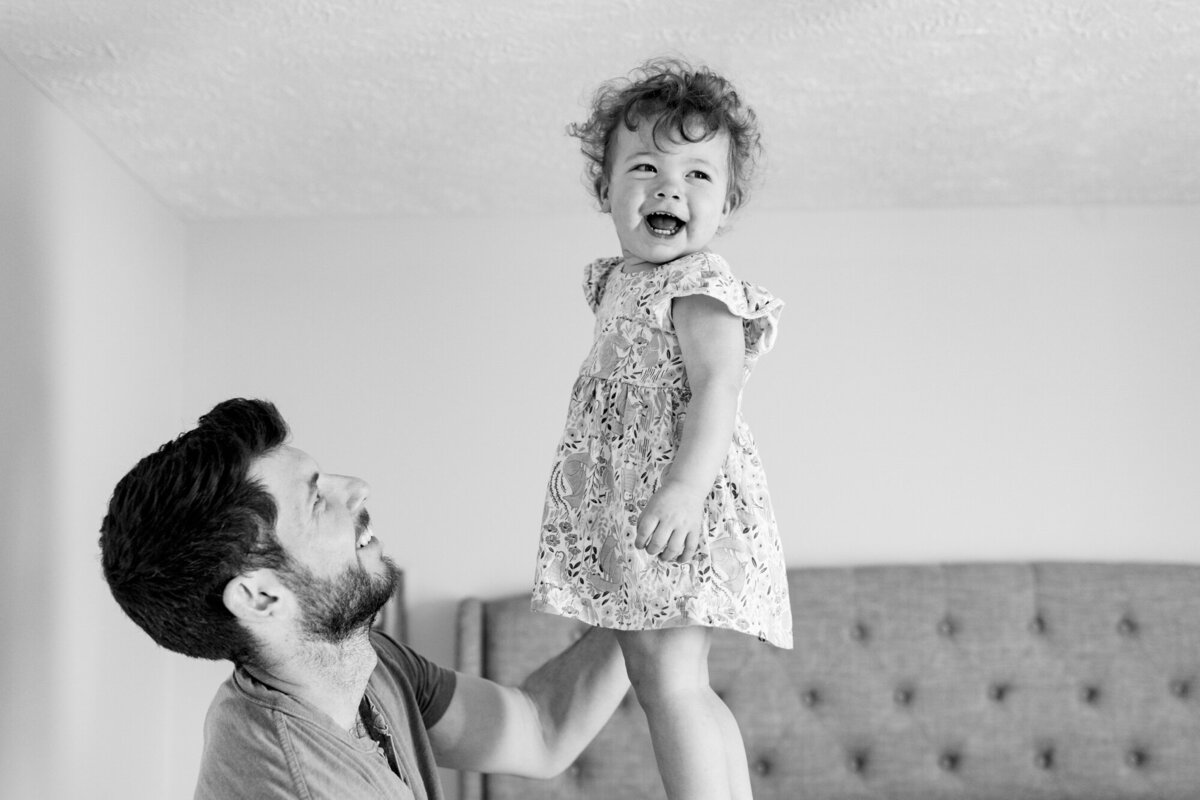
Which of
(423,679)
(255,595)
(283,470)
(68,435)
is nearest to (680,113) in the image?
(283,470)

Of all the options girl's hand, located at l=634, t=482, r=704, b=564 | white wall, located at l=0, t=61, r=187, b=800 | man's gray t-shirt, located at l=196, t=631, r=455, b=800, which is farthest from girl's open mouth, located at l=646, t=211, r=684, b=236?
white wall, located at l=0, t=61, r=187, b=800

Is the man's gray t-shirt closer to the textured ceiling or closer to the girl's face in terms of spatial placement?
the girl's face

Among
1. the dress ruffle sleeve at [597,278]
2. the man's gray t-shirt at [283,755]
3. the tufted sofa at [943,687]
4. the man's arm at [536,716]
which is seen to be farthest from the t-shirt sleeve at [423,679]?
the tufted sofa at [943,687]

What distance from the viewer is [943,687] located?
95.6 inches

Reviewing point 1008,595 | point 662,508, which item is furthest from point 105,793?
point 1008,595

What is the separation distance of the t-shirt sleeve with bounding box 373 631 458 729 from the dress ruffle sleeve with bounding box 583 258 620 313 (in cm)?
Result: 53

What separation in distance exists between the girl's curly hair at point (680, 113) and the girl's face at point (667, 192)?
1cm

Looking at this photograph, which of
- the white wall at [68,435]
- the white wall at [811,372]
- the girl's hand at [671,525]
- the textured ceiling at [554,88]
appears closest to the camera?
the girl's hand at [671,525]

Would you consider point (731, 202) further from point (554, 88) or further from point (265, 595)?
point (265, 595)

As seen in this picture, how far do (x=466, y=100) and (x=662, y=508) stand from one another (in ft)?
3.11

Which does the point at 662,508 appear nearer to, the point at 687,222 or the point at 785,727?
the point at 687,222

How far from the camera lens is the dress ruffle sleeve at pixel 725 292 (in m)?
1.26

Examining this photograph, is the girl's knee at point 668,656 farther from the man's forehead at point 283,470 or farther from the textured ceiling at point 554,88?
the textured ceiling at point 554,88

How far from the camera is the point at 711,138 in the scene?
1329 mm
